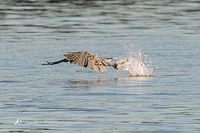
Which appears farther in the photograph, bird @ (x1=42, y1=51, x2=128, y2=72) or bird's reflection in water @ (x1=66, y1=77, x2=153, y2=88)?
bird's reflection in water @ (x1=66, y1=77, x2=153, y2=88)

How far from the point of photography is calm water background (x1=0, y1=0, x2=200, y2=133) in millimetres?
10688

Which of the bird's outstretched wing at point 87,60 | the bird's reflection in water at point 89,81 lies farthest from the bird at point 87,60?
the bird's reflection in water at point 89,81

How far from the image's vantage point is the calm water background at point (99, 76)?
10.7 metres

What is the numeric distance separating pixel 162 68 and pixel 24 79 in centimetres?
422

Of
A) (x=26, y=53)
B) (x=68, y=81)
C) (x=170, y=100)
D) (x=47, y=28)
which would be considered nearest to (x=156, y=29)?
(x=47, y=28)

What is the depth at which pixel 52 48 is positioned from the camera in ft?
70.8

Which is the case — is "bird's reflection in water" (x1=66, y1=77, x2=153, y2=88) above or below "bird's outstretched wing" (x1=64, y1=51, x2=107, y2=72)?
below

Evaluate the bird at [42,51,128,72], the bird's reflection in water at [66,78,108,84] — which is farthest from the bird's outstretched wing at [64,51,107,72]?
the bird's reflection in water at [66,78,108,84]

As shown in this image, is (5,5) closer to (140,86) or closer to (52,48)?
(52,48)

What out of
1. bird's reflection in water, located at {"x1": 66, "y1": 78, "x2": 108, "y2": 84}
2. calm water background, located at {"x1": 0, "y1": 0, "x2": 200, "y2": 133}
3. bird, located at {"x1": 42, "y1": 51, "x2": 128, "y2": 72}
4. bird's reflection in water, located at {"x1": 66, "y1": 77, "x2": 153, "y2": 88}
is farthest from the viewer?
bird's reflection in water, located at {"x1": 66, "y1": 78, "x2": 108, "y2": 84}

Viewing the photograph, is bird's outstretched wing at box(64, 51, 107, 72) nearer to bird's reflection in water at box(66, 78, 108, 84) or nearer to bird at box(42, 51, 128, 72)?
bird at box(42, 51, 128, 72)

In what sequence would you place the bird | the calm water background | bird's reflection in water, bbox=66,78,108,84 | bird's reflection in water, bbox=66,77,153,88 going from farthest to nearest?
bird's reflection in water, bbox=66,78,108,84, bird's reflection in water, bbox=66,77,153,88, the bird, the calm water background

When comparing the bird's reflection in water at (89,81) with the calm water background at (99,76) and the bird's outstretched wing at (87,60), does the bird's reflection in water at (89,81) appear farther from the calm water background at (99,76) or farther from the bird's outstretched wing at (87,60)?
the bird's outstretched wing at (87,60)

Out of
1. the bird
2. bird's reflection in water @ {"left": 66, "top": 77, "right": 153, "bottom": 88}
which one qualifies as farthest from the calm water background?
the bird
